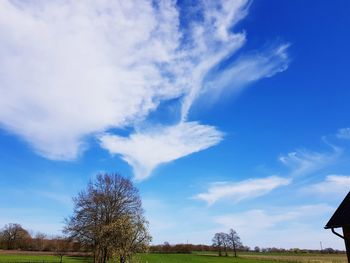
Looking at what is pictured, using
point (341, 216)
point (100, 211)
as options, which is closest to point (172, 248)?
point (100, 211)

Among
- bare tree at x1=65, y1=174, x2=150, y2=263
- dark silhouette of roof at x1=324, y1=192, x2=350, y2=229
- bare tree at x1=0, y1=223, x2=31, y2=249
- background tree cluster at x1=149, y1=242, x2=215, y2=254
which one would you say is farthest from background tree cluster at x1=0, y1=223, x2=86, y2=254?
dark silhouette of roof at x1=324, y1=192, x2=350, y2=229

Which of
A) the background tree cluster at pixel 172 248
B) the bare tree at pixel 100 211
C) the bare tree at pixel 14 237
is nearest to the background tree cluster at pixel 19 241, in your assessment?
the bare tree at pixel 14 237

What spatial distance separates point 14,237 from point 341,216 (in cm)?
11593

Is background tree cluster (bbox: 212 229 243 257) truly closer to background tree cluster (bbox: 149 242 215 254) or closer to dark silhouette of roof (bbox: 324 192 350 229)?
background tree cluster (bbox: 149 242 215 254)

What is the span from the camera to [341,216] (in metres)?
16.4

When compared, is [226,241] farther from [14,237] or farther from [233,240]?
[14,237]

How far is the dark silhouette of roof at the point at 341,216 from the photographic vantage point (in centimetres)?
1577

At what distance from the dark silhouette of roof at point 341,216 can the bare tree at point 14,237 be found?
112405 mm

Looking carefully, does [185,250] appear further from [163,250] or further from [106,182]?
[106,182]

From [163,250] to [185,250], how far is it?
26.4 ft

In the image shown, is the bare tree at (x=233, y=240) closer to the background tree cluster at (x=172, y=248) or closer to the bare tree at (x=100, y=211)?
the background tree cluster at (x=172, y=248)

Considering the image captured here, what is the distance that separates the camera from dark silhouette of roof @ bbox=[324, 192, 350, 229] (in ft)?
51.8

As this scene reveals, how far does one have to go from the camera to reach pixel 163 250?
381ft

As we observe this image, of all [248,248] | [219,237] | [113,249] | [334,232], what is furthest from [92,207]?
[248,248]
